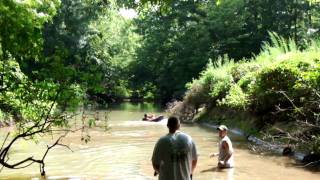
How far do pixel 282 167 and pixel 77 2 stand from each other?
1702 inches

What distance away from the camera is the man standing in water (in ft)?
23.2

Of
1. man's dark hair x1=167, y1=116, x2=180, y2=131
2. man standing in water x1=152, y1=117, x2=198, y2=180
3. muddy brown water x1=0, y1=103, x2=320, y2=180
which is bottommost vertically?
muddy brown water x1=0, y1=103, x2=320, y2=180

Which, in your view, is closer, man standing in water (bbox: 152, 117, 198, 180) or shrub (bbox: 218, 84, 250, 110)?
man standing in water (bbox: 152, 117, 198, 180)

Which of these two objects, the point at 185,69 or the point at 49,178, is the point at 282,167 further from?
the point at 185,69

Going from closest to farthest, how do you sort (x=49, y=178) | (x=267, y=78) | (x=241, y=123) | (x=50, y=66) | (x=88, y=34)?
(x=50, y=66) < (x=49, y=178) < (x=267, y=78) < (x=241, y=123) < (x=88, y=34)

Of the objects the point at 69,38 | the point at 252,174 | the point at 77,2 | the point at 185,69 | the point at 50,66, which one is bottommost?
the point at 252,174

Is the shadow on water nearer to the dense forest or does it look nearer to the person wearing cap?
the dense forest

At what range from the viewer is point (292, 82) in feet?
60.1

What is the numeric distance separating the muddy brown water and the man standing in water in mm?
6715

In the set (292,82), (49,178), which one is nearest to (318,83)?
(292,82)

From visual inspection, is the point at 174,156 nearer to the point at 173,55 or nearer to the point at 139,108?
the point at 139,108

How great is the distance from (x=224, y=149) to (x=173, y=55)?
42469mm

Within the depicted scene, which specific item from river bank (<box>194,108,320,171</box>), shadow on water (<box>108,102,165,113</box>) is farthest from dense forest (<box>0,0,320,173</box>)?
shadow on water (<box>108,102,165,113</box>)

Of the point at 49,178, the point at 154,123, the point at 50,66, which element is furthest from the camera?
the point at 154,123
